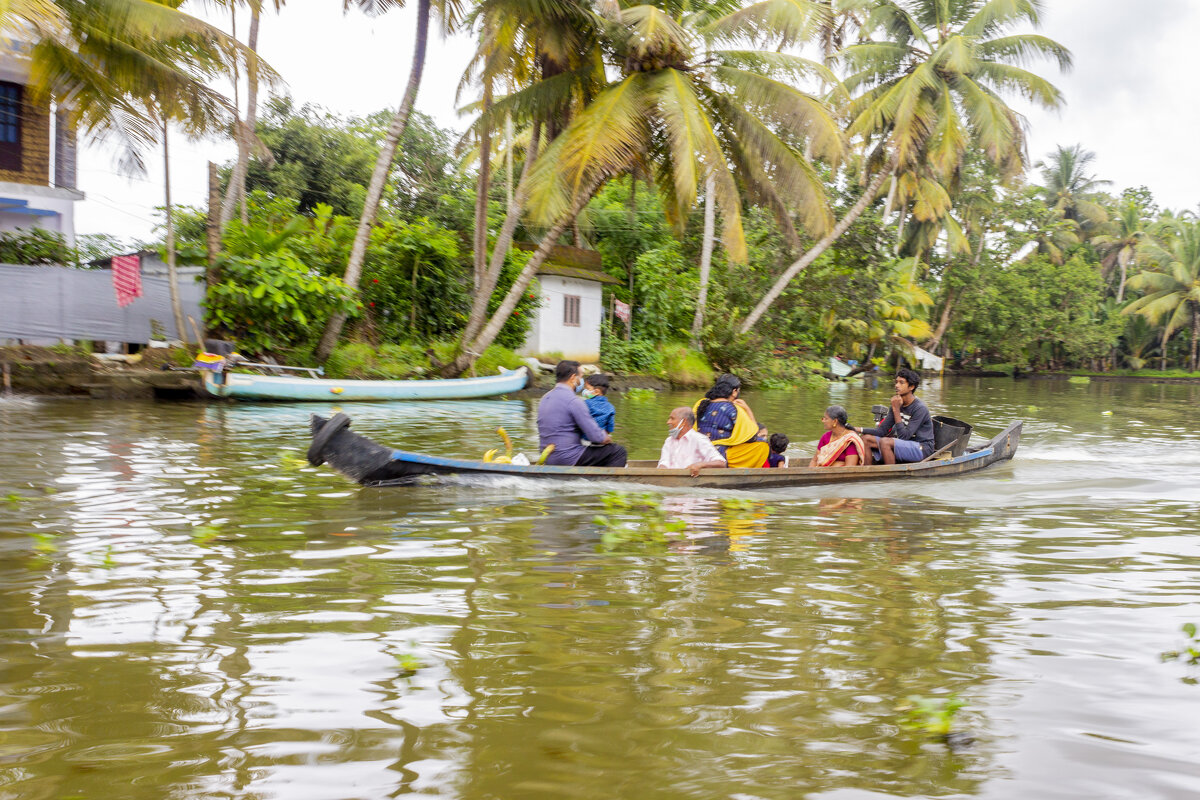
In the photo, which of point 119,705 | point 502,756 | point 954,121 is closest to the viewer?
point 502,756

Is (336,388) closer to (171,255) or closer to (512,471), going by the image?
(171,255)

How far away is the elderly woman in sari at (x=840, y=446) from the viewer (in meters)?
10.3

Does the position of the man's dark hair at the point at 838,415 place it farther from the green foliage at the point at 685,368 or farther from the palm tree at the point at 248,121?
the green foliage at the point at 685,368

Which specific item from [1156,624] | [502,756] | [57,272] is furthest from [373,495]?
[57,272]

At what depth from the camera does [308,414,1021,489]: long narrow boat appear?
8.55 m

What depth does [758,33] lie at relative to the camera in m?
19.0

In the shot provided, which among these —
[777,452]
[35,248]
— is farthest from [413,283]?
[777,452]

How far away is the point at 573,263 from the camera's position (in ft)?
93.0

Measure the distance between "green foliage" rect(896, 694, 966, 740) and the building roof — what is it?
2345 cm

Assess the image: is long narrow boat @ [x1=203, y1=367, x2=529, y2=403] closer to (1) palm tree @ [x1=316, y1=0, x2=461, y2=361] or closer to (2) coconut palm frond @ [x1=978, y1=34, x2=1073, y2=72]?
(1) palm tree @ [x1=316, y1=0, x2=461, y2=361]

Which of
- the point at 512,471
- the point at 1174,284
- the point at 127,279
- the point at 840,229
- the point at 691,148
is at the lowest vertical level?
the point at 512,471

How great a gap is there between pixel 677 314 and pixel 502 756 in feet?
93.2

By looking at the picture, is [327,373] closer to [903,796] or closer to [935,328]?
[903,796]

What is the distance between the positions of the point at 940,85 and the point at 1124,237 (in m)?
32.8
